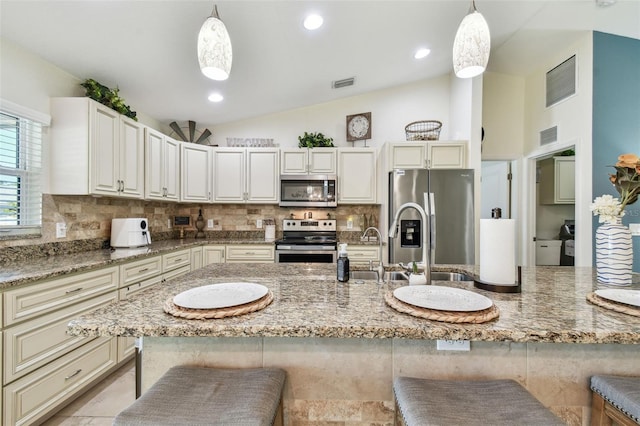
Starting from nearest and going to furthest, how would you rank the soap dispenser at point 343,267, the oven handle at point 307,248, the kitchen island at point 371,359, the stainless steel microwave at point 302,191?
the kitchen island at point 371,359
the soap dispenser at point 343,267
the oven handle at point 307,248
the stainless steel microwave at point 302,191

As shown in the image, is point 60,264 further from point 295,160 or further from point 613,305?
point 613,305

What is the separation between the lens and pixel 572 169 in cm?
382

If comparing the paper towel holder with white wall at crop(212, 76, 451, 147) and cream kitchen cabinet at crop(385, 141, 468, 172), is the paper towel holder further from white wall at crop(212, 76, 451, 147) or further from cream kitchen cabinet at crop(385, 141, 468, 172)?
white wall at crop(212, 76, 451, 147)

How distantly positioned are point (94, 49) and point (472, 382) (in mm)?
3081

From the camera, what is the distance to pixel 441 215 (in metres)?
3.04

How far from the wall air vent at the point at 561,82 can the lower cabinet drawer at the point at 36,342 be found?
4765 mm

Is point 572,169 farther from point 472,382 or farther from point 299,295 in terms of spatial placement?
point 299,295

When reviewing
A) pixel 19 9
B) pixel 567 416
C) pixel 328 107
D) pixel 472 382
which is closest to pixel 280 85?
pixel 328 107

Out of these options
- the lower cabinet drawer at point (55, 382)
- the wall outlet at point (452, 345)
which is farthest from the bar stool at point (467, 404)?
the lower cabinet drawer at point (55, 382)

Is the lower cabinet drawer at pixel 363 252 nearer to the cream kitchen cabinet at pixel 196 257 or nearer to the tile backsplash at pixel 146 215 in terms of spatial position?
the tile backsplash at pixel 146 215

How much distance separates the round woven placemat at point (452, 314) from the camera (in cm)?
82

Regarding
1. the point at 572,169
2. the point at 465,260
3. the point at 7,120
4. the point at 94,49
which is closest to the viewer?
the point at 7,120

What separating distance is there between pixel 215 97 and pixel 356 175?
193 cm

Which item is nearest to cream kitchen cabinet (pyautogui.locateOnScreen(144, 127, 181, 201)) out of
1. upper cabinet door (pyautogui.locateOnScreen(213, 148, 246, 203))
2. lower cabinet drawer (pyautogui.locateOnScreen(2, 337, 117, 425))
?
upper cabinet door (pyautogui.locateOnScreen(213, 148, 246, 203))
